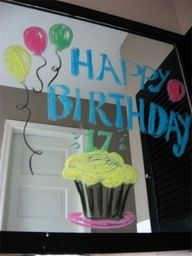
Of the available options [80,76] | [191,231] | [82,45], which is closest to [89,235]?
[191,231]

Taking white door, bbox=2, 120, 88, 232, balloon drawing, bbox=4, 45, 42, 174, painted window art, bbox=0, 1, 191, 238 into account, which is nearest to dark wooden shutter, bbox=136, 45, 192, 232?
painted window art, bbox=0, 1, 191, 238

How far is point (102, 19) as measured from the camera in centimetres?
87

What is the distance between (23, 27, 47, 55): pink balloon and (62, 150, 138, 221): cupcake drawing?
34cm

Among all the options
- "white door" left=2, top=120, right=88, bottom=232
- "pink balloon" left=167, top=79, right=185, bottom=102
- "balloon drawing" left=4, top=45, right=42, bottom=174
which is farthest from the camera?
"pink balloon" left=167, top=79, right=185, bottom=102

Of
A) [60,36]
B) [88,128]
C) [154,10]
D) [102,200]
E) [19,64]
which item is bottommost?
[102,200]

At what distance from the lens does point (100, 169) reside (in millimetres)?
661

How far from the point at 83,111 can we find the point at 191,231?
16.7 inches

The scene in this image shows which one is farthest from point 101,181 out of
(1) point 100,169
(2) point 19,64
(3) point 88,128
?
(2) point 19,64

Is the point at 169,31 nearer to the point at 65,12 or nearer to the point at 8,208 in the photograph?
the point at 65,12

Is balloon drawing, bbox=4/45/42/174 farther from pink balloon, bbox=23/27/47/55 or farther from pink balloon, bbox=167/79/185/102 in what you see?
pink balloon, bbox=167/79/185/102

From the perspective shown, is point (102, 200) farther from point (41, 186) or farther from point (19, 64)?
point (19, 64)

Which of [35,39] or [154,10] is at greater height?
[154,10]

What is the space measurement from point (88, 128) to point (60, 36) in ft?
1.01

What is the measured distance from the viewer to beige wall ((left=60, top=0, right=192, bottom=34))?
90 centimetres
